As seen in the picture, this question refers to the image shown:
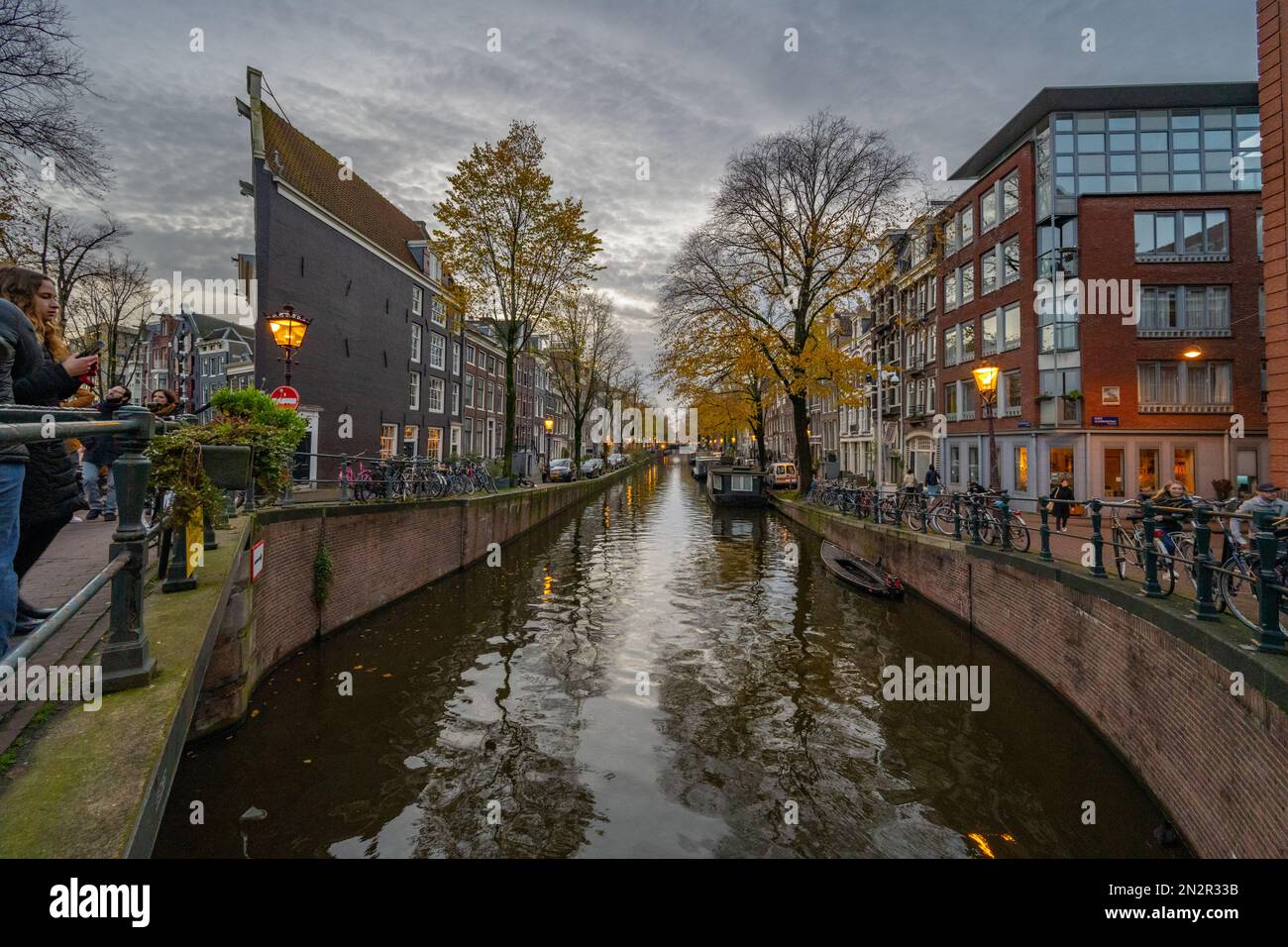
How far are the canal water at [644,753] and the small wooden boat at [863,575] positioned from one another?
5.49ft

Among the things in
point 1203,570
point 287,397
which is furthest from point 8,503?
point 287,397

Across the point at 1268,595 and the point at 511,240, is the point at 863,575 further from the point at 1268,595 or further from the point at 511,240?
the point at 511,240

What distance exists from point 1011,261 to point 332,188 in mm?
30041

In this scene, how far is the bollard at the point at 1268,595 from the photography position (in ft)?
15.1

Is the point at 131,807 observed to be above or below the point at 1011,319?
below

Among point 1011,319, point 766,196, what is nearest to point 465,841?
point 766,196

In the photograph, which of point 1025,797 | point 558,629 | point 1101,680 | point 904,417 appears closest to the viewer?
point 1025,797

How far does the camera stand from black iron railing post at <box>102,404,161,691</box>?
3121 millimetres

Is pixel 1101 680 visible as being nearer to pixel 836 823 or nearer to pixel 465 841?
pixel 836 823

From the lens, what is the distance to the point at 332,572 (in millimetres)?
10312

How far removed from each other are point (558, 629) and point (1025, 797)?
24.7 feet

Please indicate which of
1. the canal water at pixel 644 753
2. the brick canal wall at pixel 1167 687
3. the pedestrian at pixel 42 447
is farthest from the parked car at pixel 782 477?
the pedestrian at pixel 42 447
